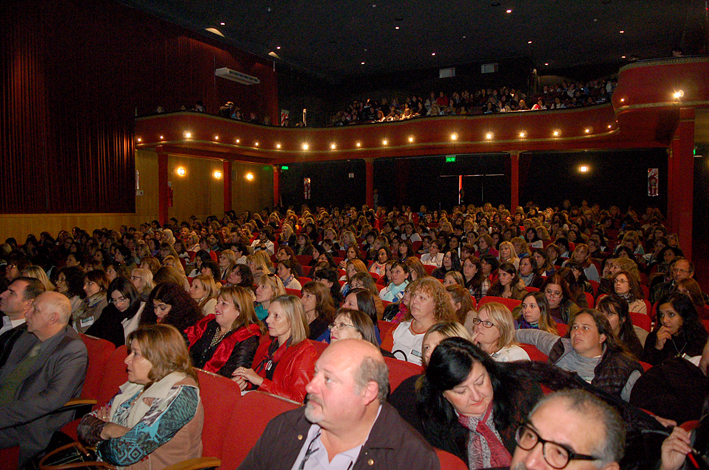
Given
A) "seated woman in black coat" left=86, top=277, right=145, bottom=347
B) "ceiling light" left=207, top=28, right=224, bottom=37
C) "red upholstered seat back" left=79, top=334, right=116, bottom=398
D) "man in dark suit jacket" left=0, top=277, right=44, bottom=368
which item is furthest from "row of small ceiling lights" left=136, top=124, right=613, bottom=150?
"red upholstered seat back" left=79, top=334, right=116, bottom=398

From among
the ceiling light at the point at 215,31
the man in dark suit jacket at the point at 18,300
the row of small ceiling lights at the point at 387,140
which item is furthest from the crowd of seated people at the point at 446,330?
the ceiling light at the point at 215,31

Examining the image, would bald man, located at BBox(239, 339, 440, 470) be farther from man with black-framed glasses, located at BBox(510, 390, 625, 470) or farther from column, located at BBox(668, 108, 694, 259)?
column, located at BBox(668, 108, 694, 259)

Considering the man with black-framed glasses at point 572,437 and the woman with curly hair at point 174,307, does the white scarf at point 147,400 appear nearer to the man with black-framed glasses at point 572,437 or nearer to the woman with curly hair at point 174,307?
the woman with curly hair at point 174,307

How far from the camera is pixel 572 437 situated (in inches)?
53.3

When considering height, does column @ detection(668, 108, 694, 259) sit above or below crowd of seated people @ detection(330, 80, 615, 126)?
→ below

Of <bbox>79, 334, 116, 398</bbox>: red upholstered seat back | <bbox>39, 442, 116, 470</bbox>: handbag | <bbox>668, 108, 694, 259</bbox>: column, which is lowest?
<bbox>39, 442, 116, 470</bbox>: handbag

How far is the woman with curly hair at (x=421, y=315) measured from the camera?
350 centimetres

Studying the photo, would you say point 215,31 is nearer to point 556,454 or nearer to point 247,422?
point 247,422

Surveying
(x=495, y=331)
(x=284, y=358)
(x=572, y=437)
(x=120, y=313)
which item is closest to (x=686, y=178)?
(x=495, y=331)

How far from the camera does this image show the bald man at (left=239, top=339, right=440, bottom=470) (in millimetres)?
1663

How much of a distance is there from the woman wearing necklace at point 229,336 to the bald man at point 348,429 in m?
1.51

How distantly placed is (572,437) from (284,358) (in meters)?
1.96

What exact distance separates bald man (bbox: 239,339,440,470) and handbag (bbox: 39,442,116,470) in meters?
1.00

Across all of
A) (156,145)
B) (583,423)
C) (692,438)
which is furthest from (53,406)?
(156,145)
